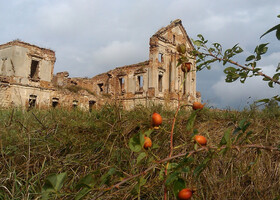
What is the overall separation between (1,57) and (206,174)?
19907mm

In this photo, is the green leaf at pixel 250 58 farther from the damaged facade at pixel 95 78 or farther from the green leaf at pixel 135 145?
the damaged facade at pixel 95 78

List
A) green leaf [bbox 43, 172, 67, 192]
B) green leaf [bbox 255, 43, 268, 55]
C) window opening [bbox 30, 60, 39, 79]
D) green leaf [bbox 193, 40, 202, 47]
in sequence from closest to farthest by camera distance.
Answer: green leaf [bbox 43, 172, 67, 192], green leaf [bbox 255, 43, 268, 55], green leaf [bbox 193, 40, 202, 47], window opening [bbox 30, 60, 39, 79]

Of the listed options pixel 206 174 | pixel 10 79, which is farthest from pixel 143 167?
pixel 10 79

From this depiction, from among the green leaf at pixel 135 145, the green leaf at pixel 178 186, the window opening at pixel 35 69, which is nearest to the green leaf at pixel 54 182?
the green leaf at pixel 135 145

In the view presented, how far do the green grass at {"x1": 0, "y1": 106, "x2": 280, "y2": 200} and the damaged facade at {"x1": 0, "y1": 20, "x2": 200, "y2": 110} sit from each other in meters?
11.8

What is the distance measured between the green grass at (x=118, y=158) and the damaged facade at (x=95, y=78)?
466 inches

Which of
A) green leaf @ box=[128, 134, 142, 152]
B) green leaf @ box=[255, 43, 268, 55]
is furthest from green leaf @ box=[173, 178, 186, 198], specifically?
green leaf @ box=[255, 43, 268, 55]

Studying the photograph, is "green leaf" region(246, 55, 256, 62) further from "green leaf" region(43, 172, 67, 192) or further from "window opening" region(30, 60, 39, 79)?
"window opening" region(30, 60, 39, 79)

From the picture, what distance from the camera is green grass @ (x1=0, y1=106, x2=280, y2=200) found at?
182cm

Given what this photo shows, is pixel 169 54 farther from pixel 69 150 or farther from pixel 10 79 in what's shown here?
pixel 69 150

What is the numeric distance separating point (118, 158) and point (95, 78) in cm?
2622

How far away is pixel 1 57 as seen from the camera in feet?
59.3

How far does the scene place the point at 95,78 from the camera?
27.7 meters

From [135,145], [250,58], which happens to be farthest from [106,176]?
[250,58]
